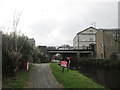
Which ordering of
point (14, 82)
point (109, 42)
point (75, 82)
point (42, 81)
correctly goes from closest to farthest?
1. point (14, 82)
2. point (75, 82)
3. point (42, 81)
4. point (109, 42)

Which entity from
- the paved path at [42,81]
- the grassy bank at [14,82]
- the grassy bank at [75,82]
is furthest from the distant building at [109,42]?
the grassy bank at [14,82]

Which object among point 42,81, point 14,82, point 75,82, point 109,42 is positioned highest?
point 109,42

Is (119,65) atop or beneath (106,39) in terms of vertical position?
beneath

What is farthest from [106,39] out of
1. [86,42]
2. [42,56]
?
[86,42]

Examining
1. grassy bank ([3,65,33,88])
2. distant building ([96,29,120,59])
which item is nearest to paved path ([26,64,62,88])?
grassy bank ([3,65,33,88])

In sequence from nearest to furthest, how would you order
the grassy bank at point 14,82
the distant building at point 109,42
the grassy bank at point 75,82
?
the grassy bank at point 14,82
the grassy bank at point 75,82
the distant building at point 109,42

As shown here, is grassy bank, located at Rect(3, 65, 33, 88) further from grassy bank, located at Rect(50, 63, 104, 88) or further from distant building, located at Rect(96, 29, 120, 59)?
distant building, located at Rect(96, 29, 120, 59)

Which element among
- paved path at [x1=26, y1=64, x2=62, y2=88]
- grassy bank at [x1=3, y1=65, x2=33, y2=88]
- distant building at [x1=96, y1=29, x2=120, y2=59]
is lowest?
paved path at [x1=26, y1=64, x2=62, y2=88]

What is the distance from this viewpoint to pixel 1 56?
16188mm

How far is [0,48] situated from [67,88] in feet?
26.7

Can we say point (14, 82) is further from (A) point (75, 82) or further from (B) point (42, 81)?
(A) point (75, 82)

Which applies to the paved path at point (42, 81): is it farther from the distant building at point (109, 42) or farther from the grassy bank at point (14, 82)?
the distant building at point (109, 42)

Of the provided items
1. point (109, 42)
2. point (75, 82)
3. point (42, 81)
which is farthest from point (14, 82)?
point (109, 42)

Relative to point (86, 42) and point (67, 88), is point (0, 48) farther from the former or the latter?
point (86, 42)
